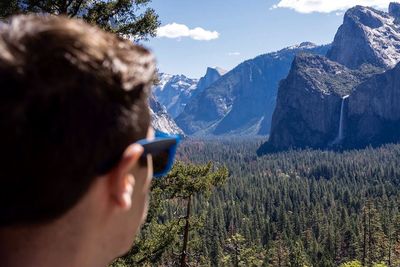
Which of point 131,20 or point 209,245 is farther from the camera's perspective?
point 209,245

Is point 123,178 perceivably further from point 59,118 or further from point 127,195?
point 59,118

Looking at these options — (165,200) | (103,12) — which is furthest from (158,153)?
(165,200)

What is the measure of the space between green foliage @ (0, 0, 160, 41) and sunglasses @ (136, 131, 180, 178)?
7.03 metres

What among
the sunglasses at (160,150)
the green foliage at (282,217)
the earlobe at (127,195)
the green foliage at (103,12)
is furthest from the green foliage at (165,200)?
the earlobe at (127,195)

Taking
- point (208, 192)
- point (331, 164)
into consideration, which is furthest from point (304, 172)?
point (208, 192)

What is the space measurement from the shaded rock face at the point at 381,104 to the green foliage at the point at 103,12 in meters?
198

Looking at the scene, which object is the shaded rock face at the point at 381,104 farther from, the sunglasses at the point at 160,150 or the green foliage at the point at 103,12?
the sunglasses at the point at 160,150

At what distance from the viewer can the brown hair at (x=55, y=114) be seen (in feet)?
3.53

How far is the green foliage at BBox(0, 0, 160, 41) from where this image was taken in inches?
316

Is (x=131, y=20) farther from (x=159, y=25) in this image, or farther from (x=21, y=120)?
(x=21, y=120)

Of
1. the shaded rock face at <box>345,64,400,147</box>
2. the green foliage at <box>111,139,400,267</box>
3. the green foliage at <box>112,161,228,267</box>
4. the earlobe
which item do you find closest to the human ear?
the earlobe

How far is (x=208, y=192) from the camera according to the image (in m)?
15.0

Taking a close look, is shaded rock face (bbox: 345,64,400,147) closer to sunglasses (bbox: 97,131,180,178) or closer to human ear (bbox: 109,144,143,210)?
sunglasses (bbox: 97,131,180,178)

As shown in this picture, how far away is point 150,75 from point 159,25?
8801 millimetres
